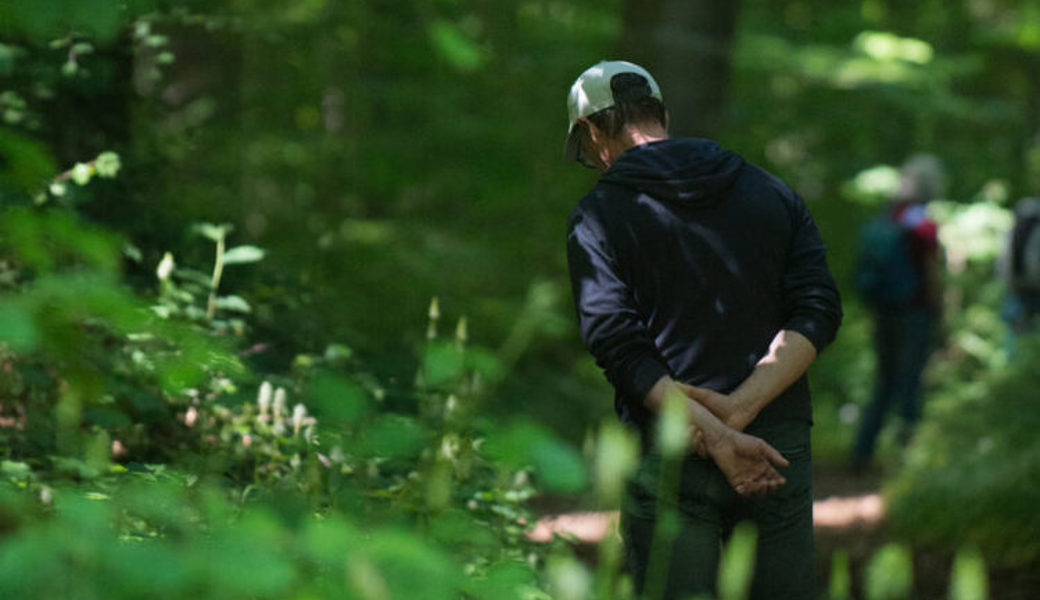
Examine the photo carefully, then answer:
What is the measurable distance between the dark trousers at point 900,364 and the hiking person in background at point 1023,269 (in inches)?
33.2

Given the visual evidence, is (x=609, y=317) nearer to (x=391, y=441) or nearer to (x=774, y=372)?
(x=774, y=372)

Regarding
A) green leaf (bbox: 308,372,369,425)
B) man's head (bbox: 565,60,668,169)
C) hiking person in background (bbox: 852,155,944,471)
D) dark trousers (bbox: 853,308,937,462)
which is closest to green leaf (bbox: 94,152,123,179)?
man's head (bbox: 565,60,668,169)

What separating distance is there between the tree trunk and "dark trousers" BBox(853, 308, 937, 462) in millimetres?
2052

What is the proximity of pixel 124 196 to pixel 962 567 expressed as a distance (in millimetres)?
4392

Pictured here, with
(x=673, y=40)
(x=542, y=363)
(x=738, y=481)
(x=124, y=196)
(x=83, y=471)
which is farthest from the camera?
(x=542, y=363)

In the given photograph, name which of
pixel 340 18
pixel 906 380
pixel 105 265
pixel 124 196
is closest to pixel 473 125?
pixel 340 18

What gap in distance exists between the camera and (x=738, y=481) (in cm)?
308

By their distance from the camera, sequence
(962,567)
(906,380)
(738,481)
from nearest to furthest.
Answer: (962,567), (738,481), (906,380)

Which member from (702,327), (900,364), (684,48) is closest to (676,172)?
(702,327)

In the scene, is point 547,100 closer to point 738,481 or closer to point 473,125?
point 473,125

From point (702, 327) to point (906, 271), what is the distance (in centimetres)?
607

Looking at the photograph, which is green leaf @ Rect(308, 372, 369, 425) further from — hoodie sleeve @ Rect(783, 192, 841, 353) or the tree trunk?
the tree trunk

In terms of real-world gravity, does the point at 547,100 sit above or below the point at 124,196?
above

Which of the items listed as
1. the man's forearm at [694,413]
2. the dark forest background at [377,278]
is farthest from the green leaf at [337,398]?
the man's forearm at [694,413]
